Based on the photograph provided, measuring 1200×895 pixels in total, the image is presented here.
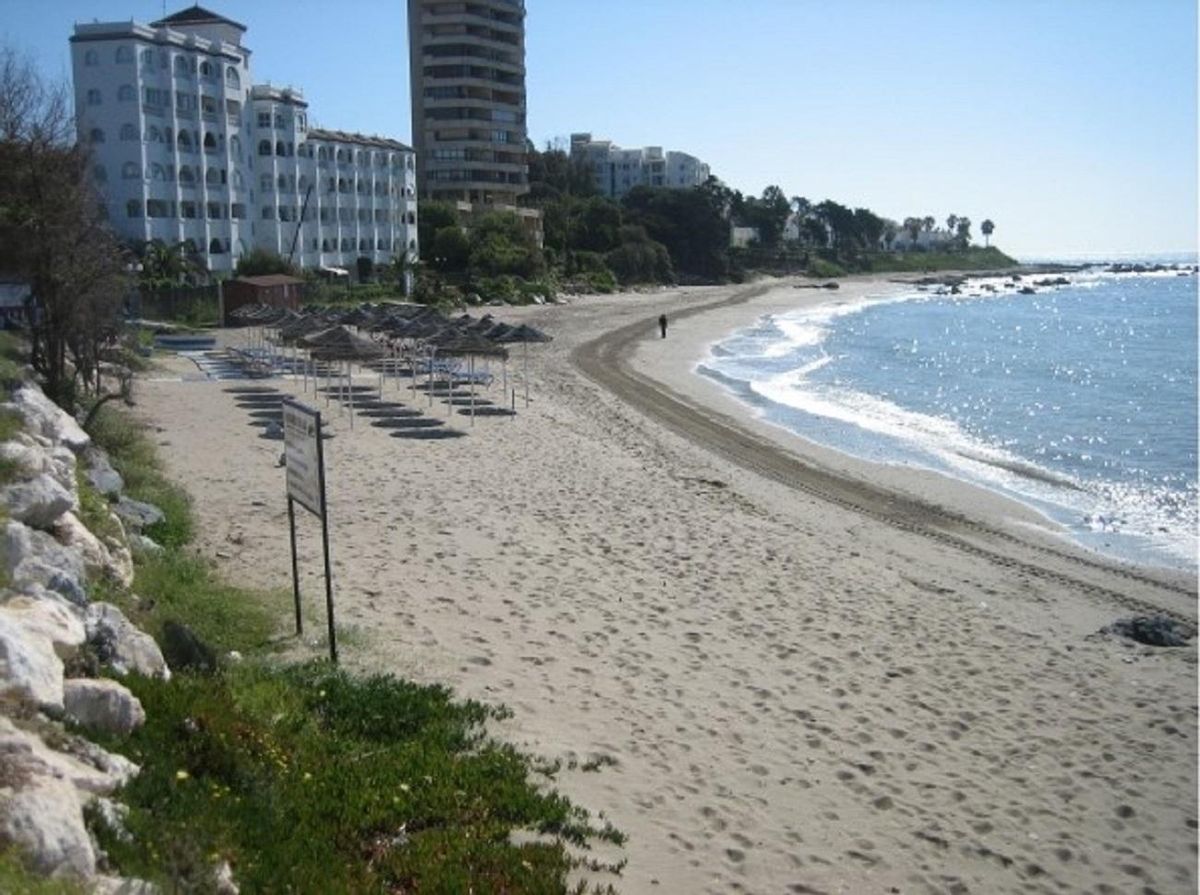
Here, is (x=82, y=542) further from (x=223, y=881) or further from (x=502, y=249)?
(x=502, y=249)

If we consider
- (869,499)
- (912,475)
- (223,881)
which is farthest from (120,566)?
(912,475)

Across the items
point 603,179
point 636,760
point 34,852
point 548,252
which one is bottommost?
point 636,760

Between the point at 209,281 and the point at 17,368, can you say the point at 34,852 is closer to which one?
the point at 17,368

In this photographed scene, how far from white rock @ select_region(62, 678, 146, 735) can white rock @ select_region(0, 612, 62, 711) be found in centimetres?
11

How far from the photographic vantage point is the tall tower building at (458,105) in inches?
4087

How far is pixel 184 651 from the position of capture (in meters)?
7.91

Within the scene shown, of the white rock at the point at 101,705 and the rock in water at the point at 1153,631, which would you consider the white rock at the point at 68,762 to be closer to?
the white rock at the point at 101,705

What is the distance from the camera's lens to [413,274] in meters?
75.5

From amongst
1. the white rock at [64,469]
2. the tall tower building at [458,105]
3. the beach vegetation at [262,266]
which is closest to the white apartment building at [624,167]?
the tall tower building at [458,105]

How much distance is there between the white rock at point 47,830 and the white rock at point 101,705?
44.3 inches

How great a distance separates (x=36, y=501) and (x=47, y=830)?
508 cm

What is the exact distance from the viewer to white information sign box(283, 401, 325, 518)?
29.6 feet

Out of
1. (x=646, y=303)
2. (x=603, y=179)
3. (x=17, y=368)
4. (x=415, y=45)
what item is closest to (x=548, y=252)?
(x=646, y=303)

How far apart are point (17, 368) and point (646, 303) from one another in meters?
71.3
